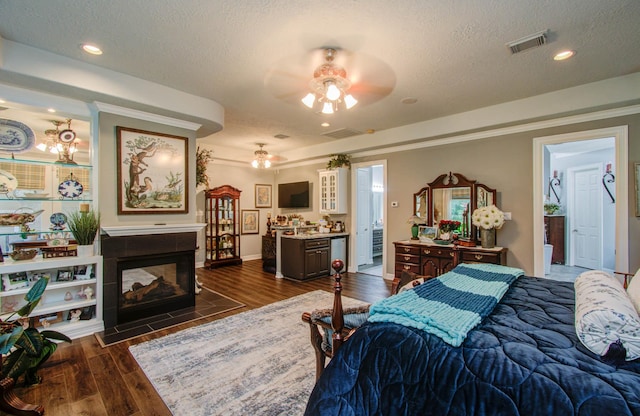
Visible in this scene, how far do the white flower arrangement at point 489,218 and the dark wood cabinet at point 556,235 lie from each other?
11.9 ft

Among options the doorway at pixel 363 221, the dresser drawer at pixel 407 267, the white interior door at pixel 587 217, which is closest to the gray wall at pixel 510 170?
the dresser drawer at pixel 407 267

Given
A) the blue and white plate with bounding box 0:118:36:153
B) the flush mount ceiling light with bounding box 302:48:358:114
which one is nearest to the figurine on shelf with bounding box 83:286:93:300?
the blue and white plate with bounding box 0:118:36:153

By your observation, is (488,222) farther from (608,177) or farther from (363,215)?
(608,177)

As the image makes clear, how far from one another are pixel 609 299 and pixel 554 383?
0.60 m

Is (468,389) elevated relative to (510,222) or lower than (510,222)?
lower

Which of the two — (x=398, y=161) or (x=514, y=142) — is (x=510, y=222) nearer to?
(x=514, y=142)

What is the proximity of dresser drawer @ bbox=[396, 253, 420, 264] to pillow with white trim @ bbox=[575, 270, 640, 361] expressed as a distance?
337 centimetres

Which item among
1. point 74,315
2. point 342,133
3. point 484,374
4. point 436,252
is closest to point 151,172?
point 74,315

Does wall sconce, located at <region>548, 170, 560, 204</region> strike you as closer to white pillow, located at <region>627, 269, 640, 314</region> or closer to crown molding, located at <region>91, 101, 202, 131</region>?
white pillow, located at <region>627, 269, 640, 314</region>

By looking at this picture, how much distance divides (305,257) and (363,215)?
191 cm

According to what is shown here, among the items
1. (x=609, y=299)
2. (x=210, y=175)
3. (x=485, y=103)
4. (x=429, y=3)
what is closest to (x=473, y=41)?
(x=429, y=3)

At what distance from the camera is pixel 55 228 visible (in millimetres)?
3150

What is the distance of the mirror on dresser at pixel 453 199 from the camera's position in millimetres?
4555

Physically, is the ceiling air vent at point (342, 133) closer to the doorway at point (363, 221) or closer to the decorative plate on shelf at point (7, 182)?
the doorway at point (363, 221)
